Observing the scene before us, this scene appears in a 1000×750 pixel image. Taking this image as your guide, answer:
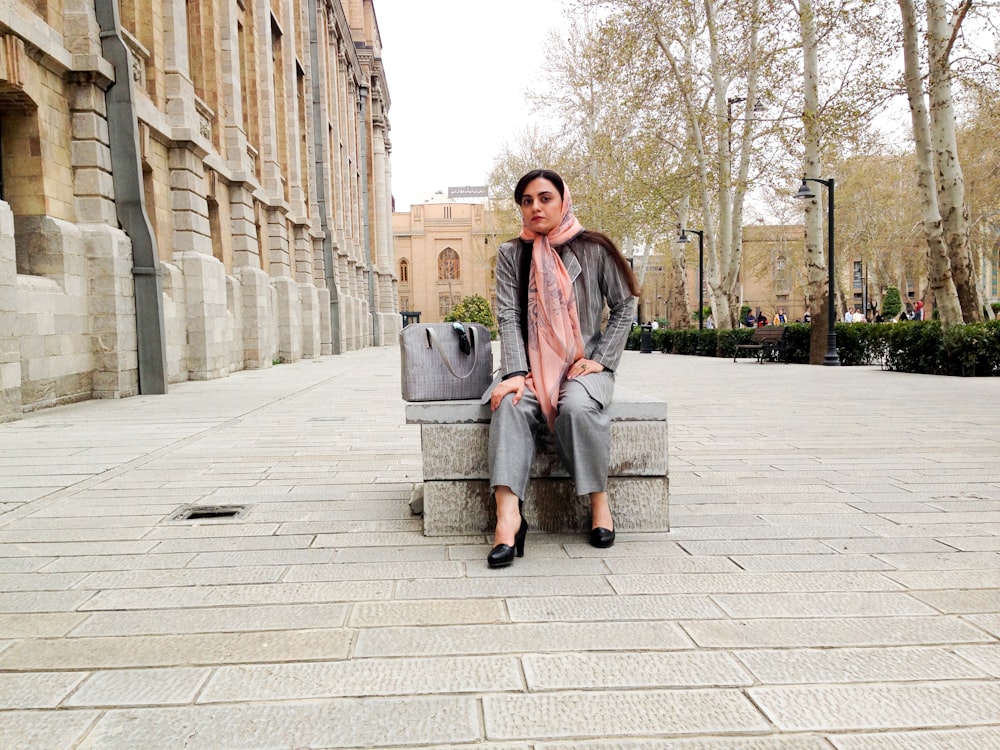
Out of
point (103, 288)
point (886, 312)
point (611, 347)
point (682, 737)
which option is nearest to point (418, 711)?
point (682, 737)

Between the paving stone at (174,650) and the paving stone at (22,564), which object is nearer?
the paving stone at (174,650)

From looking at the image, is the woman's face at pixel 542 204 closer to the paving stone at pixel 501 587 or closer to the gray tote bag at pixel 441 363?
the gray tote bag at pixel 441 363

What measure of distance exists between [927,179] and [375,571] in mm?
15223

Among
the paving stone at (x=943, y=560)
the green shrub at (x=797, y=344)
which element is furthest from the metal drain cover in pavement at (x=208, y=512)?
the green shrub at (x=797, y=344)

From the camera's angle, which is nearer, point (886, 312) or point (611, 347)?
point (611, 347)

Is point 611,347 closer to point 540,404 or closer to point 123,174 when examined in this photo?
point 540,404

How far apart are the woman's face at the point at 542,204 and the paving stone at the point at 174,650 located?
2.00 m

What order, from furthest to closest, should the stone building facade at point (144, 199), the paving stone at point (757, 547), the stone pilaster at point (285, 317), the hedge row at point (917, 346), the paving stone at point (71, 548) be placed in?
the stone pilaster at point (285, 317), the hedge row at point (917, 346), the stone building facade at point (144, 199), the paving stone at point (71, 548), the paving stone at point (757, 547)

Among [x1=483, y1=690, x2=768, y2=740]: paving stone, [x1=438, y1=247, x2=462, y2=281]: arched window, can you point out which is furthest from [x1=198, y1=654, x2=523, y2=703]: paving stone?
[x1=438, y1=247, x2=462, y2=281]: arched window

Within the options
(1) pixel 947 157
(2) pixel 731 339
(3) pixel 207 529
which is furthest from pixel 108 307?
(2) pixel 731 339

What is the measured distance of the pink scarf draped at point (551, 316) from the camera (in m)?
3.58

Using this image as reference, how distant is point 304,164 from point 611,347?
27.4m

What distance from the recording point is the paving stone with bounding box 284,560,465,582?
3105 millimetres

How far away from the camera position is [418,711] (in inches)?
79.5
